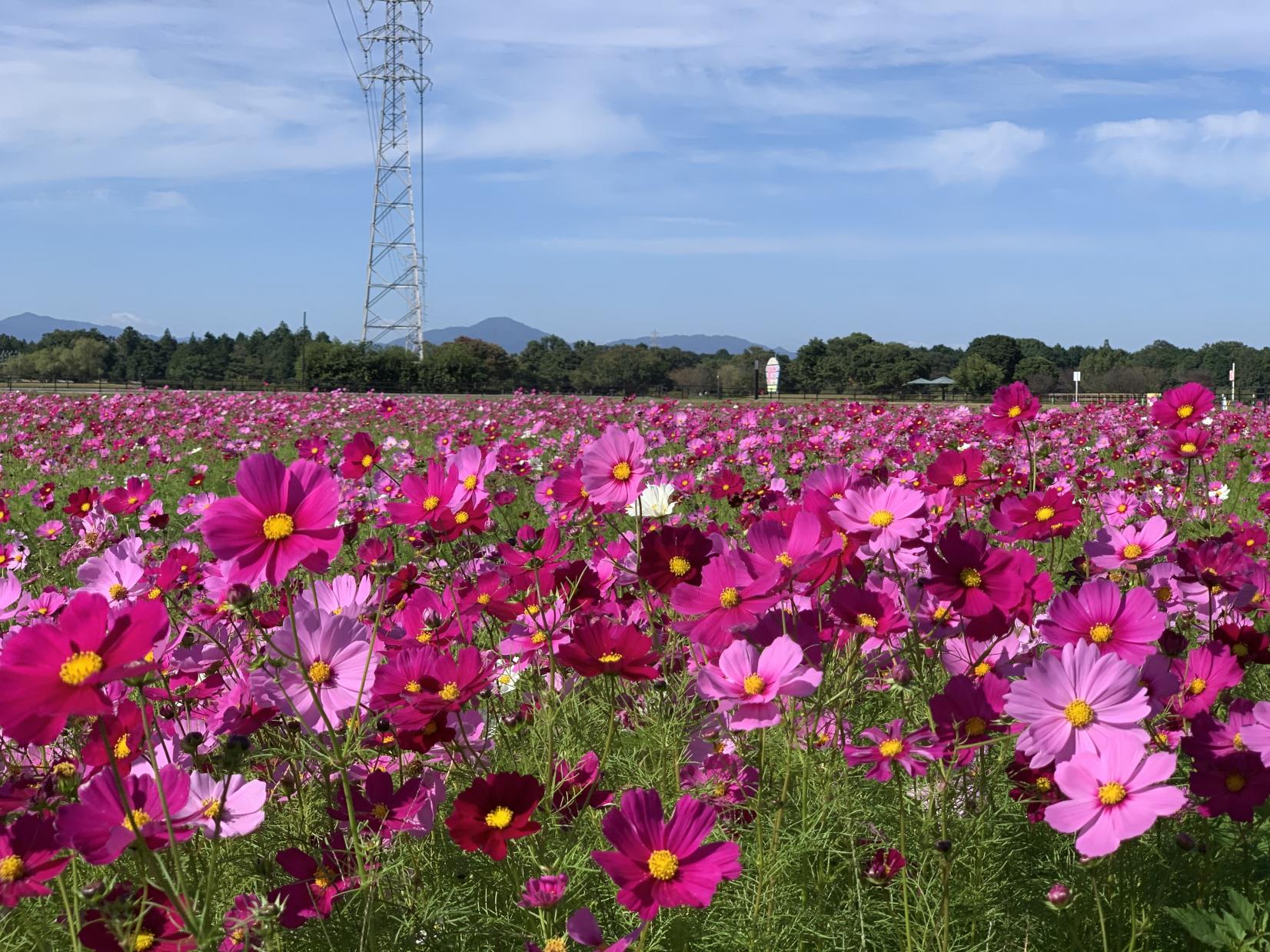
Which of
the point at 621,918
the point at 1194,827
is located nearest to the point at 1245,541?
the point at 1194,827

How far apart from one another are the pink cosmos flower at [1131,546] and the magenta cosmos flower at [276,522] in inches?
56.6

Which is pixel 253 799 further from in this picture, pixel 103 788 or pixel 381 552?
pixel 381 552

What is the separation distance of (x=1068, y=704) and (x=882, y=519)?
38 cm

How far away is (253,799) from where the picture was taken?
3.88 ft

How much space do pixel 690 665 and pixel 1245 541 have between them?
1572 millimetres

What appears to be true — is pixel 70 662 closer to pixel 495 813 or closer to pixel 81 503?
pixel 495 813

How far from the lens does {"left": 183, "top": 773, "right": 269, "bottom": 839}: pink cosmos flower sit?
1153mm

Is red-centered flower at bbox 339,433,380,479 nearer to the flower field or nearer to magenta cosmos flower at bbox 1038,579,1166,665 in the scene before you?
the flower field

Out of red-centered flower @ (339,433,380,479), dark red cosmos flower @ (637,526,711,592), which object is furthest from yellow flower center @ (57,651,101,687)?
red-centered flower @ (339,433,380,479)

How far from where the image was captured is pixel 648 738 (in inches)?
78.2

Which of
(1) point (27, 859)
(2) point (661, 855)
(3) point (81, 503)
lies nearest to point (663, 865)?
(2) point (661, 855)

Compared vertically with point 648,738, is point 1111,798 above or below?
above

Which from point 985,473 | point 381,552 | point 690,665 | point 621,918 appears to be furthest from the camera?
point 381,552

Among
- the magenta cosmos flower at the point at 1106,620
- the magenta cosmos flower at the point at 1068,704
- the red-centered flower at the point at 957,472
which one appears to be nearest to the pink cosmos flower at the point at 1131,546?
the red-centered flower at the point at 957,472
